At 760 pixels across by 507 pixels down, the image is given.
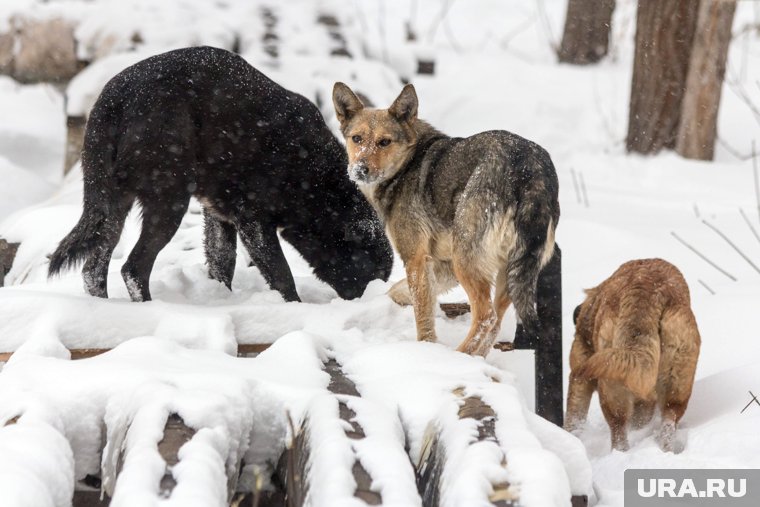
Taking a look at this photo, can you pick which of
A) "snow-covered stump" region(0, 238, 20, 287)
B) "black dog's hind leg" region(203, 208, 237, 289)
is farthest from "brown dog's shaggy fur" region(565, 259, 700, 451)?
"snow-covered stump" region(0, 238, 20, 287)

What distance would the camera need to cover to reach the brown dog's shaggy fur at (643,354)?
4.39 m

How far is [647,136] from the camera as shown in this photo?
10469 mm

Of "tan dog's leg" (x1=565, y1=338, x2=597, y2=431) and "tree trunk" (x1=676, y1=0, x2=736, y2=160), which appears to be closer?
"tan dog's leg" (x1=565, y1=338, x2=597, y2=431)

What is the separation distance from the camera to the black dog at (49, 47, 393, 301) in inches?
194

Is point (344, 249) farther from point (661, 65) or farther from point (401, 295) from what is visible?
point (661, 65)

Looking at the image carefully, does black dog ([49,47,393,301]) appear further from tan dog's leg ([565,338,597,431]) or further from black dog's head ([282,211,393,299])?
tan dog's leg ([565,338,597,431])

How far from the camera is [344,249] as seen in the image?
5793 millimetres

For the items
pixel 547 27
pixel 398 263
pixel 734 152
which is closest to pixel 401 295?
pixel 398 263

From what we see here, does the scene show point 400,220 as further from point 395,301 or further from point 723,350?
point 723,350

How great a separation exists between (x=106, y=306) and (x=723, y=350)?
3642 millimetres

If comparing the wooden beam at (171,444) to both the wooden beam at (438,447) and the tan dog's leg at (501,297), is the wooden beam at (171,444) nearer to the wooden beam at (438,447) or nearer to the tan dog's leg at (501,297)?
the wooden beam at (438,447)

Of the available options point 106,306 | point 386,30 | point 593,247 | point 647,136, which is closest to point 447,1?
point 386,30

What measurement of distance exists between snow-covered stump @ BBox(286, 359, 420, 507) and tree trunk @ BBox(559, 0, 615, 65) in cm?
1077

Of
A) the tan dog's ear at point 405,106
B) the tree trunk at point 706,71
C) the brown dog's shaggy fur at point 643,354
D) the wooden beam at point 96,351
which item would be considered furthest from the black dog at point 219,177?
the tree trunk at point 706,71
